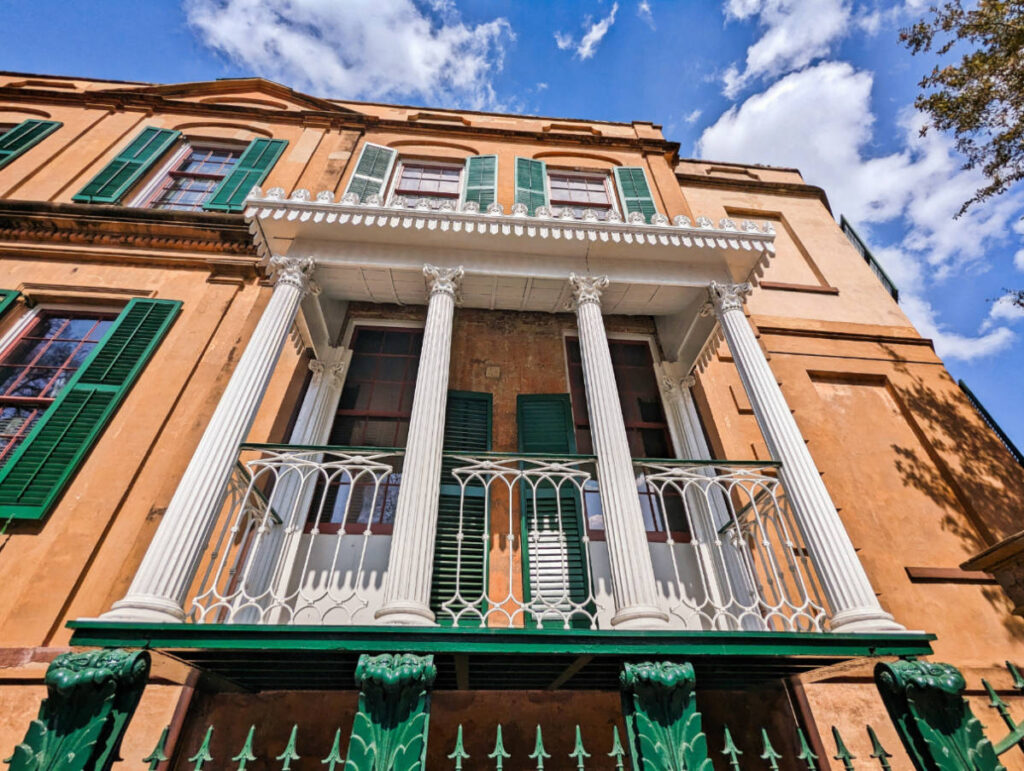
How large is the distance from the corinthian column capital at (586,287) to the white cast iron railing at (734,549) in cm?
195

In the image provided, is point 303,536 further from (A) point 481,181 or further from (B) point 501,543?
(A) point 481,181

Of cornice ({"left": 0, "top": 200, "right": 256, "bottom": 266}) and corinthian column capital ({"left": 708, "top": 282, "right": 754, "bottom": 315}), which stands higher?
cornice ({"left": 0, "top": 200, "right": 256, "bottom": 266})

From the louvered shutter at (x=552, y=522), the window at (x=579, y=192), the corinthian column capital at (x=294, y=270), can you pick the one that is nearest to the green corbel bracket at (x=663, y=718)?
the louvered shutter at (x=552, y=522)

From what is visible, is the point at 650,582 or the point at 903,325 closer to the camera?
the point at 650,582

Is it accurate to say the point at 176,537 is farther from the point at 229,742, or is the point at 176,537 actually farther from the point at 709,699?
the point at 709,699

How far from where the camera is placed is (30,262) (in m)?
6.54

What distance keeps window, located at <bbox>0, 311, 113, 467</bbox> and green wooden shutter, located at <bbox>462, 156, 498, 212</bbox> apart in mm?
5516

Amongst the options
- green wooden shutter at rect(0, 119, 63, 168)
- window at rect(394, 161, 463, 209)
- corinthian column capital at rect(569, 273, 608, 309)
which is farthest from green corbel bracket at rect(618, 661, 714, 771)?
green wooden shutter at rect(0, 119, 63, 168)

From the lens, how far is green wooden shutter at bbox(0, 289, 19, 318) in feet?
19.6

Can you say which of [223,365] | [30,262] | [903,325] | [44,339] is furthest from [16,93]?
[903,325]

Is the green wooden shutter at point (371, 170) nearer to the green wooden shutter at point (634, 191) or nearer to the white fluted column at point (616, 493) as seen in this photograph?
the green wooden shutter at point (634, 191)

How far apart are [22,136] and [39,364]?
5.57 metres

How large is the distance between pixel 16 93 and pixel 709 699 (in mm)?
14948

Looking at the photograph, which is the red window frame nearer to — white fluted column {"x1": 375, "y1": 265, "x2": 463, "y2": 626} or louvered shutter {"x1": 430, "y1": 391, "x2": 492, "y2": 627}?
white fluted column {"x1": 375, "y1": 265, "x2": 463, "y2": 626}
